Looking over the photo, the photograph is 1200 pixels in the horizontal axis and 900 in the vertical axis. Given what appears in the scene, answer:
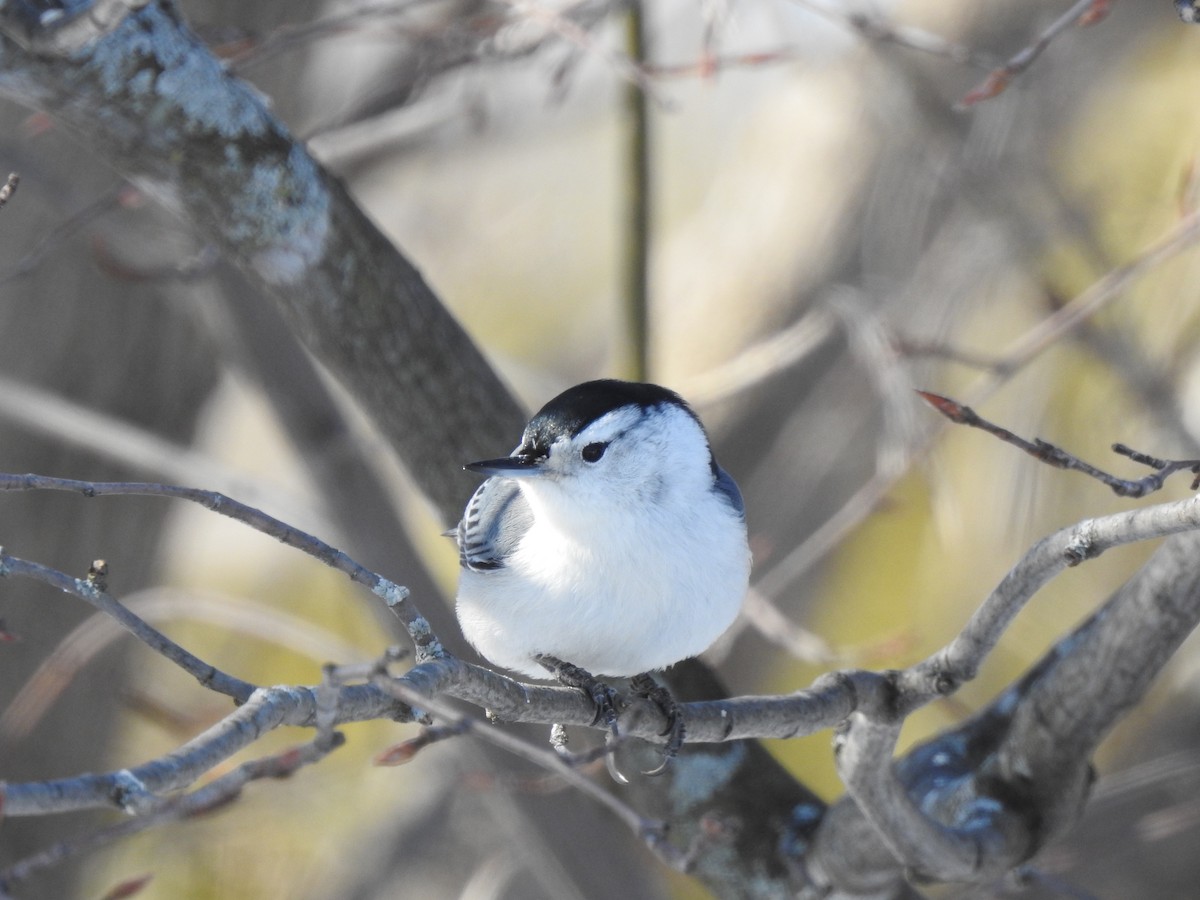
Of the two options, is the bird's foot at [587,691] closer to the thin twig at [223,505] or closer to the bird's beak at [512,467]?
the bird's beak at [512,467]

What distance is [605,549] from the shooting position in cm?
157

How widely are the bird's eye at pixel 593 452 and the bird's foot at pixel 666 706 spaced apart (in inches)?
12.8

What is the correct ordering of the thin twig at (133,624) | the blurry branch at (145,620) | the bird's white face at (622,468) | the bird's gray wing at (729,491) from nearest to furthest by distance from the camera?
1. the thin twig at (133,624)
2. the bird's white face at (622,468)
3. the bird's gray wing at (729,491)
4. the blurry branch at (145,620)

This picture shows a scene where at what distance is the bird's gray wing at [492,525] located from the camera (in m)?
1.69

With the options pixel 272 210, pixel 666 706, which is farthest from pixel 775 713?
pixel 272 210

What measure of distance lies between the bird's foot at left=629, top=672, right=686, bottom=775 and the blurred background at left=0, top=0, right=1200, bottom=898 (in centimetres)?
43

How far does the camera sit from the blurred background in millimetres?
2377

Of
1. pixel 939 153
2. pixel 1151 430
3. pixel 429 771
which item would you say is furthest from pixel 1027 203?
pixel 429 771

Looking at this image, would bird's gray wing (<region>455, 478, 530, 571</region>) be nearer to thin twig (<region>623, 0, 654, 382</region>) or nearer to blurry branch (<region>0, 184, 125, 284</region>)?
thin twig (<region>623, 0, 654, 382</region>)

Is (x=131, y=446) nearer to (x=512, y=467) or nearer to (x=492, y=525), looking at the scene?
(x=492, y=525)

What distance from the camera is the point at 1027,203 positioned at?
10.0 ft

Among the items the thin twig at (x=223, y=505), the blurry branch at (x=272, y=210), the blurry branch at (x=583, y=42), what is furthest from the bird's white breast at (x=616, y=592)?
the blurry branch at (x=583, y=42)

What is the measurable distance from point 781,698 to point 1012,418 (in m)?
1.73

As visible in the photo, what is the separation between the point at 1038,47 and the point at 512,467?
79 centimetres
